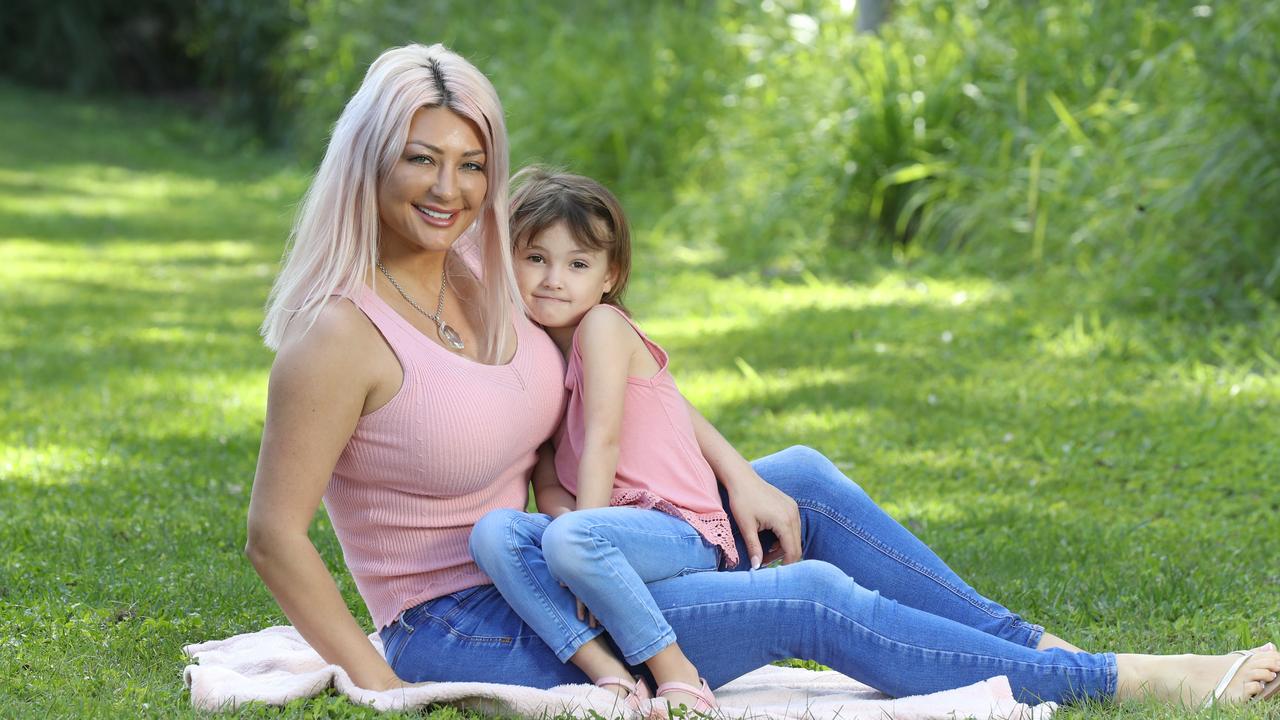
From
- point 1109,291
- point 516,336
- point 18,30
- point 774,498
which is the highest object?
point 516,336

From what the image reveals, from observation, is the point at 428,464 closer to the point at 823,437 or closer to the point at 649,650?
the point at 649,650

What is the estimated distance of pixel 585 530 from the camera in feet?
9.59

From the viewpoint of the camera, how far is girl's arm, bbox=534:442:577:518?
10.8 feet

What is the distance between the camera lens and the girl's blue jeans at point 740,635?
2992 millimetres

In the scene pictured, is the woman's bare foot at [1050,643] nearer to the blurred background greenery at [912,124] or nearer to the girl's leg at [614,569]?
the girl's leg at [614,569]

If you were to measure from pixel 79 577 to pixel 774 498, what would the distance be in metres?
1.96

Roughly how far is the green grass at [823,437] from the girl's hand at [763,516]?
2.49 feet

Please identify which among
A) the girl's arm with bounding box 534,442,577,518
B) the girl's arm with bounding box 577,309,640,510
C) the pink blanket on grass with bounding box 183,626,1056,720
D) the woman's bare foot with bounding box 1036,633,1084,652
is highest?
the girl's arm with bounding box 577,309,640,510

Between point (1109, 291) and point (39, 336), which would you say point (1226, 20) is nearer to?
point (1109, 291)

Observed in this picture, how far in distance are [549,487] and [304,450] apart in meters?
0.68

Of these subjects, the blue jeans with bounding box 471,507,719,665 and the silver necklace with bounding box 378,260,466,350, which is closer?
the blue jeans with bounding box 471,507,719,665

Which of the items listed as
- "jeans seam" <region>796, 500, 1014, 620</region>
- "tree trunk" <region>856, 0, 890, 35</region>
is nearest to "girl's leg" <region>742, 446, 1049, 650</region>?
"jeans seam" <region>796, 500, 1014, 620</region>

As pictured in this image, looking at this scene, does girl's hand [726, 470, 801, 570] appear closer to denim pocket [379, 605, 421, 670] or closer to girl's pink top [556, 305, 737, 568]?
girl's pink top [556, 305, 737, 568]

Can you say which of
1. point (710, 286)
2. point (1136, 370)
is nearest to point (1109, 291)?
point (1136, 370)
